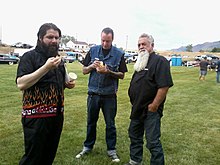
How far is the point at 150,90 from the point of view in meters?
3.66

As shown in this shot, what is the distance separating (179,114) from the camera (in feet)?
26.6

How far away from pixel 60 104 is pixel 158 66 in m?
1.34

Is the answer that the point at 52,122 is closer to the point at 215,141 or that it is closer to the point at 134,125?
the point at 134,125

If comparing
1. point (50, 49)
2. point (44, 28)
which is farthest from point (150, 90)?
point (44, 28)

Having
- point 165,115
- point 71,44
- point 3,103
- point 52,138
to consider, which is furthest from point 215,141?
point 71,44

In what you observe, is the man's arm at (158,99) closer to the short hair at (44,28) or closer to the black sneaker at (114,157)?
the black sneaker at (114,157)

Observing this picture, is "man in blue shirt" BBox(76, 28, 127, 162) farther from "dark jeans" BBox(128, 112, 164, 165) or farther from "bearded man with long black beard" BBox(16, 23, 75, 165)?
"bearded man with long black beard" BBox(16, 23, 75, 165)

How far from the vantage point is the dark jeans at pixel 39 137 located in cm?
287

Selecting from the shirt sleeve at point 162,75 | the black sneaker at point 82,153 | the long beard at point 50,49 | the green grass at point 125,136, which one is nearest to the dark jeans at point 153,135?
the shirt sleeve at point 162,75

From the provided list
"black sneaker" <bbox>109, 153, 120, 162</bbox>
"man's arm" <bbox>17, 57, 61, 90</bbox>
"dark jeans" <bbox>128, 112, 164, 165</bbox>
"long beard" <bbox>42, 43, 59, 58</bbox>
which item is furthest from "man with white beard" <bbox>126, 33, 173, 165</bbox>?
"man's arm" <bbox>17, 57, 61, 90</bbox>

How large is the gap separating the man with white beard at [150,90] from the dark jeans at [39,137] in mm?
1183

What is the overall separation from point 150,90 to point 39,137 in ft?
5.06

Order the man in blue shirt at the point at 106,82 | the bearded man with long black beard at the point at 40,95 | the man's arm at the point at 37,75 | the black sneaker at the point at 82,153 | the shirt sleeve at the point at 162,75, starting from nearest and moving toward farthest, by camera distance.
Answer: the man's arm at the point at 37,75 < the bearded man with long black beard at the point at 40,95 < the shirt sleeve at the point at 162,75 < the man in blue shirt at the point at 106,82 < the black sneaker at the point at 82,153

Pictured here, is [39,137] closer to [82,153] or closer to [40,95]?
[40,95]
